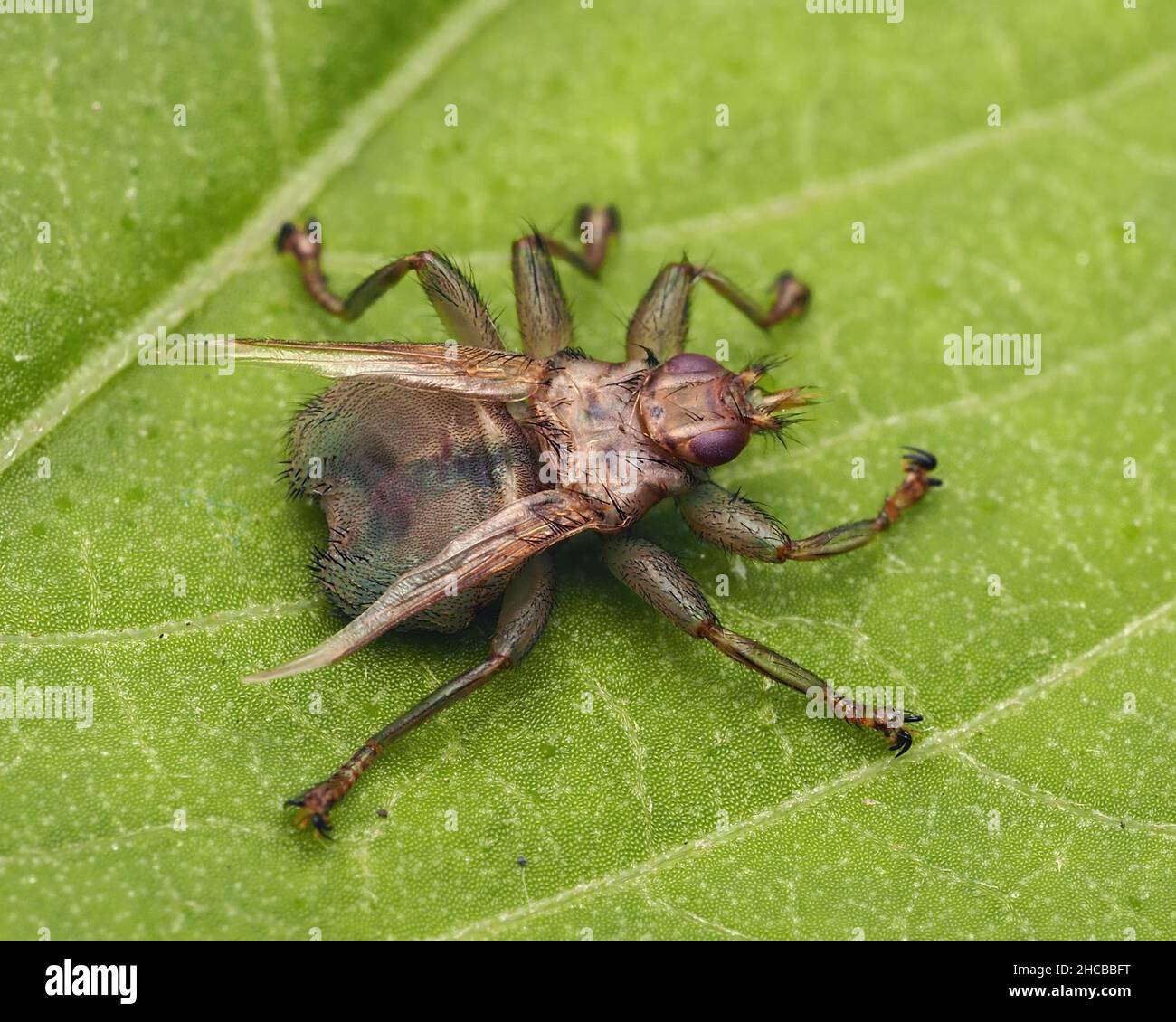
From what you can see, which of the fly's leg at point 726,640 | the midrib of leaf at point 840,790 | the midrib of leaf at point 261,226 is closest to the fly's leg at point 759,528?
the fly's leg at point 726,640

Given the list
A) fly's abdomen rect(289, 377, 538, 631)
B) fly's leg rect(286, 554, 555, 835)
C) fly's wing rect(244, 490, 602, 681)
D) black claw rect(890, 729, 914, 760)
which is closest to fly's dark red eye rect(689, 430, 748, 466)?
fly's wing rect(244, 490, 602, 681)

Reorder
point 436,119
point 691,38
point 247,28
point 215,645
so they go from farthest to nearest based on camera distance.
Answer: point 691,38 → point 436,119 → point 247,28 → point 215,645

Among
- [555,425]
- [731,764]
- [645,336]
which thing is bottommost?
[731,764]

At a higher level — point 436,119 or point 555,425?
point 436,119

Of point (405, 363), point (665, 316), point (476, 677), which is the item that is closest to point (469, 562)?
point (476, 677)

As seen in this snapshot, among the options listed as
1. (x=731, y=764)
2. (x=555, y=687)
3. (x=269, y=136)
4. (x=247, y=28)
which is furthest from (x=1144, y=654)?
(x=247, y=28)

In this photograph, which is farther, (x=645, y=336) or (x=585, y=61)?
(x=585, y=61)

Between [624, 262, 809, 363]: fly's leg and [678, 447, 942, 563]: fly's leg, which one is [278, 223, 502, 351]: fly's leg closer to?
[624, 262, 809, 363]: fly's leg

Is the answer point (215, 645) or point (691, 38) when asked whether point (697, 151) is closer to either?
point (691, 38)
